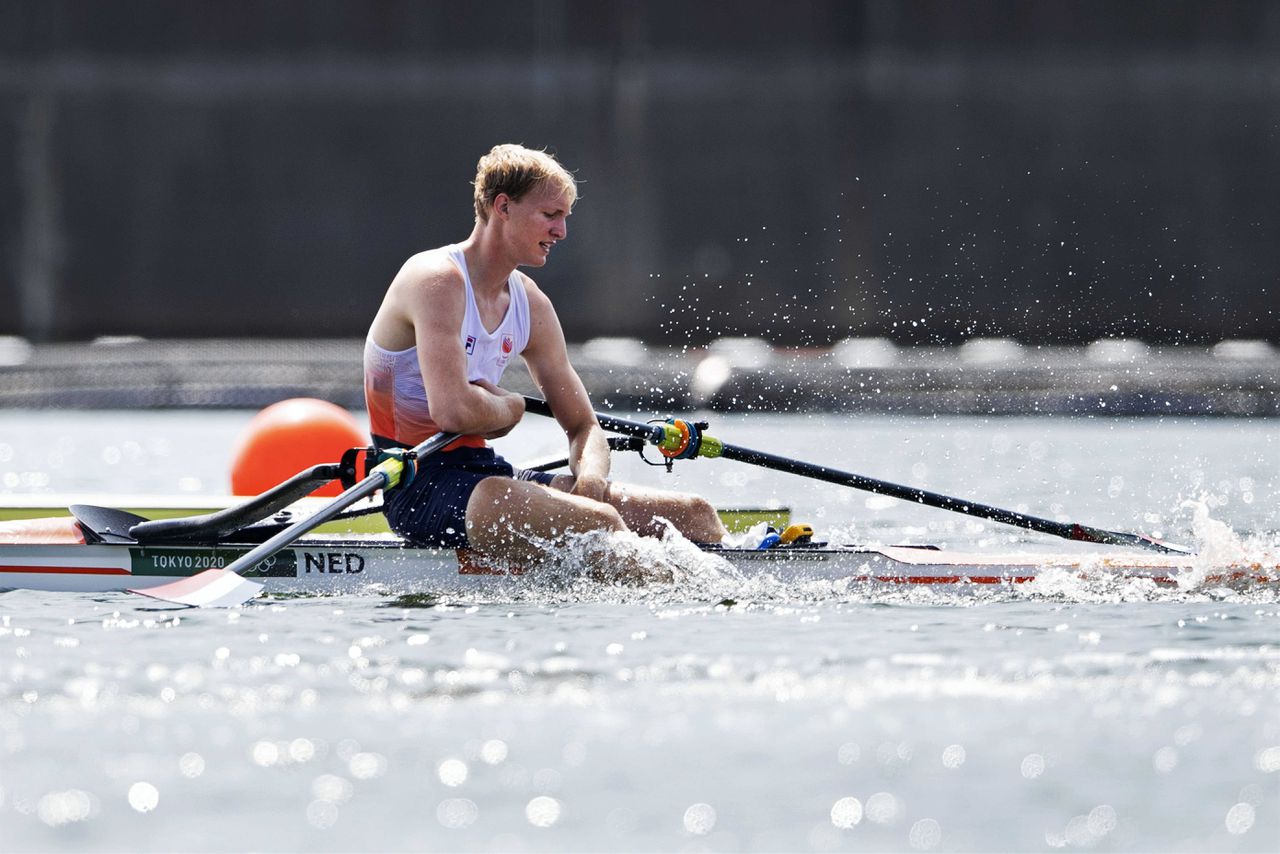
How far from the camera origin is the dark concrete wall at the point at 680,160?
73.0 ft

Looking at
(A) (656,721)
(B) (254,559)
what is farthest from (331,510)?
(A) (656,721)

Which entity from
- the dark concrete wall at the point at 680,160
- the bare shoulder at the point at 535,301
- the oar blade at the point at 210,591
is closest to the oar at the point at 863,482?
the bare shoulder at the point at 535,301

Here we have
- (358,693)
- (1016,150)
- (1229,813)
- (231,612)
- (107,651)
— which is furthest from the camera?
(1016,150)

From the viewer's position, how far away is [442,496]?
602 cm

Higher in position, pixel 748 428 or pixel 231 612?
pixel 231 612

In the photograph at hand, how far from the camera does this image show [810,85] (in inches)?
877

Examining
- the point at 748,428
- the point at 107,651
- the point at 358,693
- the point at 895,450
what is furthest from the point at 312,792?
the point at 748,428

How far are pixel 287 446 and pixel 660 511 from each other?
3131 mm

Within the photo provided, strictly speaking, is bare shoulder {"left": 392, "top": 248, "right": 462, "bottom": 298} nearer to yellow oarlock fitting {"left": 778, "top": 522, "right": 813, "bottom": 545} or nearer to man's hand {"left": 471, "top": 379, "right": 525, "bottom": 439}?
man's hand {"left": 471, "top": 379, "right": 525, "bottom": 439}

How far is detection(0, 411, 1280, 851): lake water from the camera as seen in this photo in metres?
3.51

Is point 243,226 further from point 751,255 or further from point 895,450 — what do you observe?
point 895,450

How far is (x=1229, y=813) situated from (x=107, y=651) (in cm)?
310

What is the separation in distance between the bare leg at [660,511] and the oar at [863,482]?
249 mm

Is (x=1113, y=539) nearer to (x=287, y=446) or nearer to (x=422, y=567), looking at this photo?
(x=422, y=567)
